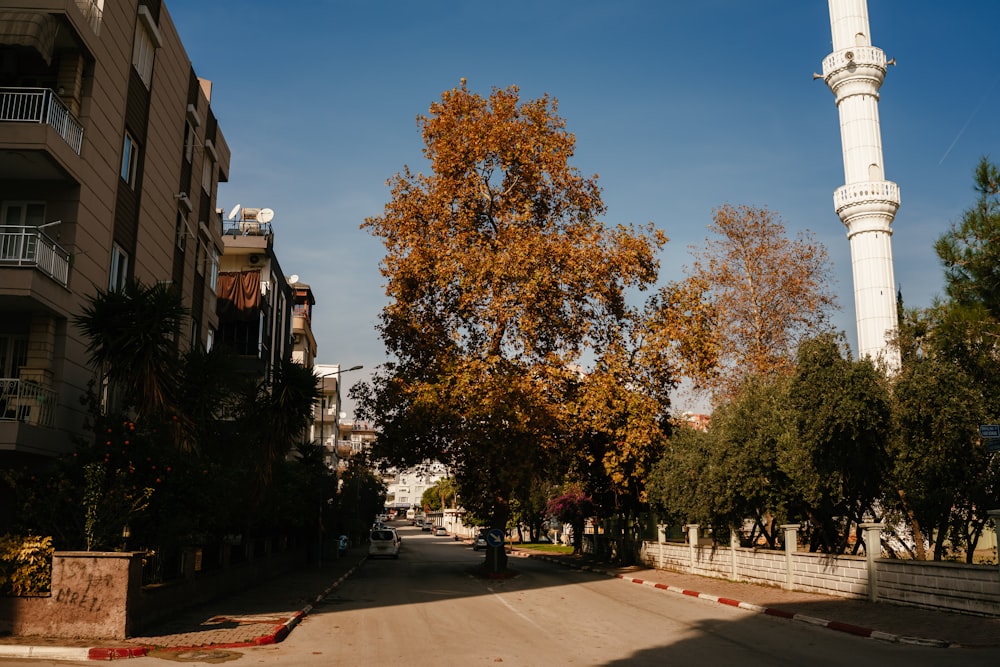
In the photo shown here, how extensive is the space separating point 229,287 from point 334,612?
88.3 feet

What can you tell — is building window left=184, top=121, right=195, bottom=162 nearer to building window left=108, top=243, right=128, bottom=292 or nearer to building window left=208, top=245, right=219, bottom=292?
building window left=208, top=245, right=219, bottom=292

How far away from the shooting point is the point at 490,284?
3170 cm

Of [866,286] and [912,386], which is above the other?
[866,286]

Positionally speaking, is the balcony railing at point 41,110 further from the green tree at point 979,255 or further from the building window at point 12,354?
the green tree at point 979,255

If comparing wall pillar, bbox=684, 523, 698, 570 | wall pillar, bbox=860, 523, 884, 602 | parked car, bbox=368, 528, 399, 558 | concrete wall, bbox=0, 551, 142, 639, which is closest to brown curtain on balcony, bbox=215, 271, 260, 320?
parked car, bbox=368, 528, 399, 558

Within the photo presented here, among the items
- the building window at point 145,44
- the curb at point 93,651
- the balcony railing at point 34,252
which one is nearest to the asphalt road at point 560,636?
the curb at point 93,651

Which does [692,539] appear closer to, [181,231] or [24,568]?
[181,231]

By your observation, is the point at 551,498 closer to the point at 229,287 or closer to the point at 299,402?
the point at 229,287

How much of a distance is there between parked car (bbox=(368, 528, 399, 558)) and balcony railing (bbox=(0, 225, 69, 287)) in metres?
35.8

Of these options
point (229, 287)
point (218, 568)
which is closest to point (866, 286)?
point (229, 287)

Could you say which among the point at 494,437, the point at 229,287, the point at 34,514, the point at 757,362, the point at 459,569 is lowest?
the point at 459,569

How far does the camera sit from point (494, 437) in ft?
98.2

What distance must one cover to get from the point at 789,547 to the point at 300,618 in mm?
13089

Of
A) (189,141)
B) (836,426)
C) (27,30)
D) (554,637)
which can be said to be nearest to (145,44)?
(189,141)
